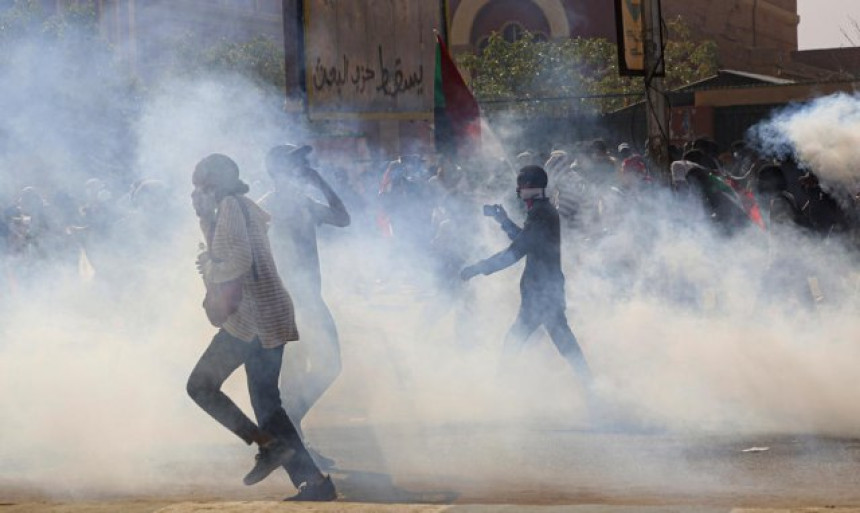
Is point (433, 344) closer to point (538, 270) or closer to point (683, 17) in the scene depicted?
point (538, 270)

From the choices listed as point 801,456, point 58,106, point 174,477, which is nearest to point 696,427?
point 801,456

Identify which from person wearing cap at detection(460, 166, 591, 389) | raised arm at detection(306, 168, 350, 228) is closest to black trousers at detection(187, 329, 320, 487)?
raised arm at detection(306, 168, 350, 228)

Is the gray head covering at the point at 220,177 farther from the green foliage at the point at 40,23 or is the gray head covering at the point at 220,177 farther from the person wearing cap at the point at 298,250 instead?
the green foliage at the point at 40,23

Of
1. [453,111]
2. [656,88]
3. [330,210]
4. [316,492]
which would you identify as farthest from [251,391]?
[656,88]

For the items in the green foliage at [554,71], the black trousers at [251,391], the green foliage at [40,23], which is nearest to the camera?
the black trousers at [251,391]

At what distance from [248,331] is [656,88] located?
8.12 m

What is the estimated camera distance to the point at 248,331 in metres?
6.63

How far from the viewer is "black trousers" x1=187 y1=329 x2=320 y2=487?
21.7ft

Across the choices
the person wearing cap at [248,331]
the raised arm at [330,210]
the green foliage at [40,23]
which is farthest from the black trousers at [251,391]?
the green foliage at [40,23]

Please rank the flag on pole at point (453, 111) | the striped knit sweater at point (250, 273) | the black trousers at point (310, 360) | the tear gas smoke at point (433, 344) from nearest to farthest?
1. the striped knit sweater at point (250, 273)
2. the black trousers at point (310, 360)
3. the tear gas smoke at point (433, 344)
4. the flag on pole at point (453, 111)

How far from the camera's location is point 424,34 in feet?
51.2

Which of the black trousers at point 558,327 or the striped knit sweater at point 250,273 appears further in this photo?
the black trousers at point 558,327

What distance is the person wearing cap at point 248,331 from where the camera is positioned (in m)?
6.54

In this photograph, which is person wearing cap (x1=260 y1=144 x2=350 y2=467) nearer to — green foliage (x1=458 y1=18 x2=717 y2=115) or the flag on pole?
the flag on pole
